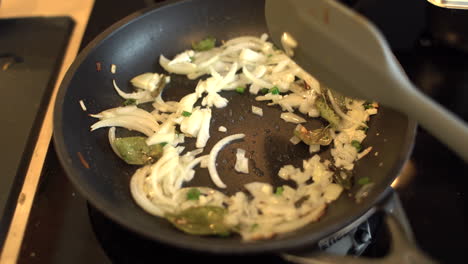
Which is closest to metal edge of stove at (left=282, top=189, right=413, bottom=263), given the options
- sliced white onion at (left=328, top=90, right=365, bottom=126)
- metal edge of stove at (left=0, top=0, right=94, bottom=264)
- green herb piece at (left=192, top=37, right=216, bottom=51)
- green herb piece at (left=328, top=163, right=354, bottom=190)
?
green herb piece at (left=328, top=163, right=354, bottom=190)

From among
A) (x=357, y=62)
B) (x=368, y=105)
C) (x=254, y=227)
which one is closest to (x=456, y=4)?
(x=368, y=105)

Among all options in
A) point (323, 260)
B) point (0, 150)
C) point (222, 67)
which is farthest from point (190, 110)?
point (323, 260)

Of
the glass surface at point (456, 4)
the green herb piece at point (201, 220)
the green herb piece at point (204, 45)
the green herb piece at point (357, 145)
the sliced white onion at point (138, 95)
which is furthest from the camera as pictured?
the green herb piece at point (204, 45)

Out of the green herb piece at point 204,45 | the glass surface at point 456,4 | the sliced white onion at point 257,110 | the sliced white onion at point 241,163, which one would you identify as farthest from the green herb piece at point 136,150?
the glass surface at point 456,4

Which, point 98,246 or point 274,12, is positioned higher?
point 274,12

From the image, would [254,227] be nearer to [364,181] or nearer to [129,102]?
[364,181]

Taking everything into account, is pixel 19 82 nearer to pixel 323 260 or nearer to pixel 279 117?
pixel 279 117

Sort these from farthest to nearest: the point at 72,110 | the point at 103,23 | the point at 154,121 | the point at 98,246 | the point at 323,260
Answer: the point at 103,23 → the point at 154,121 → the point at 72,110 → the point at 98,246 → the point at 323,260

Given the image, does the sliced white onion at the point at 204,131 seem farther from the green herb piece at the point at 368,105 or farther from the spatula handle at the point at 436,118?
the spatula handle at the point at 436,118
